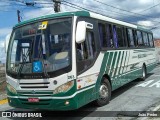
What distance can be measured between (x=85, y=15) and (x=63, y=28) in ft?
3.61

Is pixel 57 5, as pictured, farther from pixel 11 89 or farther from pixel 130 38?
pixel 11 89

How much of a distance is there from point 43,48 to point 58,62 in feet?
2.12

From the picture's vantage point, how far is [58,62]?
762 cm

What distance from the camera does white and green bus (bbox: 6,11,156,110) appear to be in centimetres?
756

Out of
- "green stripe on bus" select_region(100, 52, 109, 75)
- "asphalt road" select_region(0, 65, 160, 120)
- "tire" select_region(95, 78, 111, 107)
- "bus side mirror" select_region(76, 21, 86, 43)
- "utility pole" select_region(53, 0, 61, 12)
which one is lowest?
"asphalt road" select_region(0, 65, 160, 120)

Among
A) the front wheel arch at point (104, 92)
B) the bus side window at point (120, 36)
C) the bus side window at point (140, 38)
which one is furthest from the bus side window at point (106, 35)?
the bus side window at point (140, 38)

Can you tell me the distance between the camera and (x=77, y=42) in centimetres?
768

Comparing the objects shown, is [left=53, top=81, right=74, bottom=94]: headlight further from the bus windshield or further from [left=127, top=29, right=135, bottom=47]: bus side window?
[left=127, top=29, right=135, bottom=47]: bus side window

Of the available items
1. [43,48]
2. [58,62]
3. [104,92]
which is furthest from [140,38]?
[58,62]

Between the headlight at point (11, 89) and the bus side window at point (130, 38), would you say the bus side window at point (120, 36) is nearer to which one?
the bus side window at point (130, 38)

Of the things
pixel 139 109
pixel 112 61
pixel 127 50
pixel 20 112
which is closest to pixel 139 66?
pixel 127 50

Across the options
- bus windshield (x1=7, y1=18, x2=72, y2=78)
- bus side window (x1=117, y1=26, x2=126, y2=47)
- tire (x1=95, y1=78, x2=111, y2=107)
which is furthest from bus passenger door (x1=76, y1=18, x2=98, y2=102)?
bus side window (x1=117, y1=26, x2=126, y2=47)

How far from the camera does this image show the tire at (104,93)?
948 centimetres

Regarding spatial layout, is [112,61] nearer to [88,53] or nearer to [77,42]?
[88,53]
